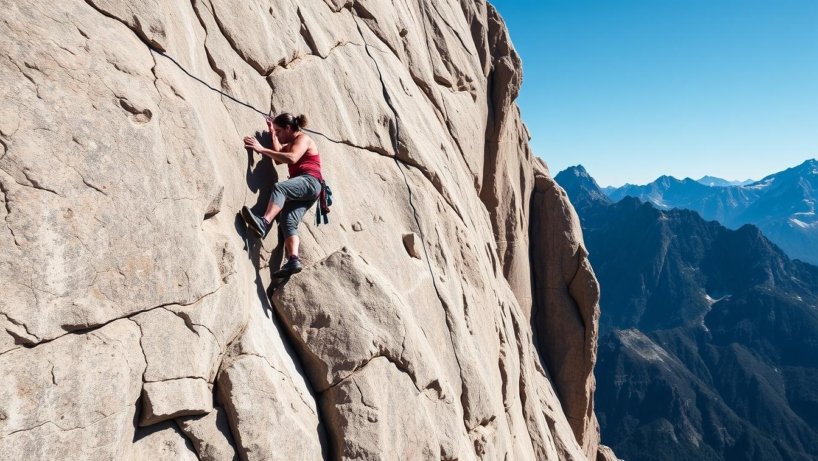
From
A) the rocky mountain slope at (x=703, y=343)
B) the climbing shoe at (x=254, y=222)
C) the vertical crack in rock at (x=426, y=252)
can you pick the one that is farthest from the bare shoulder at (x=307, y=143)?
the rocky mountain slope at (x=703, y=343)

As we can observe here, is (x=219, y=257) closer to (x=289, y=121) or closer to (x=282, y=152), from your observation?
(x=282, y=152)

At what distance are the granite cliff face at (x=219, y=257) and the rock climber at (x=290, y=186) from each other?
0.31 meters

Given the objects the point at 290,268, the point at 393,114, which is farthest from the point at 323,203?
the point at 393,114

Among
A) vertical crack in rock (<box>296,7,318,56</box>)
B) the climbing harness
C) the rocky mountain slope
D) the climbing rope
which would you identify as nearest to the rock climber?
the climbing harness

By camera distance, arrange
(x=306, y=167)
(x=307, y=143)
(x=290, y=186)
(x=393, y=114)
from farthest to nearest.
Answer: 1. (x=393, y=114)
2. (x=307, y=143)
3. (x=306, y=167)
4. (x=290, y=186)

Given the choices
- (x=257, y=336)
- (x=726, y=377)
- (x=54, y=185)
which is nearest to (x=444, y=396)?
(x=257, y=336)

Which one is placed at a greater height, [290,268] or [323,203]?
[323,203]

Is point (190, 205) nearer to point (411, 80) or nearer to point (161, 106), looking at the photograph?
point (161, 106)

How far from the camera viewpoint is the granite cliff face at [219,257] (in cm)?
490

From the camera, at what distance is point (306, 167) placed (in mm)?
8125

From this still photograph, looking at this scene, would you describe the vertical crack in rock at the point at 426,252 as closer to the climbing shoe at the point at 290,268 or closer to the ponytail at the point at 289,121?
the ponytail at the point at 289,121

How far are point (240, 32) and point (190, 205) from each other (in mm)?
4189

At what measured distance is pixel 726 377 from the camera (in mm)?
99812

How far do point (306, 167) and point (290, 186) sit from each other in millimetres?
519
